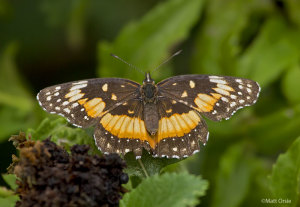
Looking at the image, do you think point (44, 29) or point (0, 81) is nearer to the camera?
point (0, 81)

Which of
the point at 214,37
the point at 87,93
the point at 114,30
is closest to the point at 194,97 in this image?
the point at 87,93

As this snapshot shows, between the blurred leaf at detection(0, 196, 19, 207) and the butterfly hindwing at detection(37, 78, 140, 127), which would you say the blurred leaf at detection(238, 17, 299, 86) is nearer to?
the butterfly hindwing at detection(37, 78, 140, 127)

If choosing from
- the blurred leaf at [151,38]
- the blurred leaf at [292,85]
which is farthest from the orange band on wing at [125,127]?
the blurred leaf at [292,85]

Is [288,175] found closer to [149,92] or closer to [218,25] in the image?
[149,92]

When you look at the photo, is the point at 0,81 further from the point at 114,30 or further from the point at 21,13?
the point at 114,30

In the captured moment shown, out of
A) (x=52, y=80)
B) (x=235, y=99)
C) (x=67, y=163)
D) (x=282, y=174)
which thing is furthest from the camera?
(x=52, y=80)

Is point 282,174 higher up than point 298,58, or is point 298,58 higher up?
point 298,58

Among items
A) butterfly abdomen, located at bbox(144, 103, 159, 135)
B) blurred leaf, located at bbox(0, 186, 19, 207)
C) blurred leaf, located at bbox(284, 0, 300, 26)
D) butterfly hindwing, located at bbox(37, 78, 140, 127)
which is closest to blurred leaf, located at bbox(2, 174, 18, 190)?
blurred leaf, located at bbox(0, 186, 19, 207)
